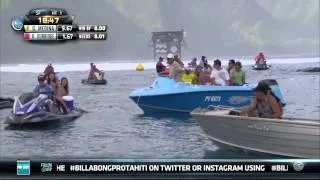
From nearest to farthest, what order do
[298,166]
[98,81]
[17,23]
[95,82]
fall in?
[298,166] < [17,23] < [95,82] < [98,81]

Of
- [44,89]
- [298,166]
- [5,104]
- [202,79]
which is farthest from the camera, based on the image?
[5,104]

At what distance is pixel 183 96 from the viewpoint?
1255 centimetres

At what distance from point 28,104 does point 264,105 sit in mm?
6282

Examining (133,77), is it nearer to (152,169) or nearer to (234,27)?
(234,27)

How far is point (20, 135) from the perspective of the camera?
10.2 m

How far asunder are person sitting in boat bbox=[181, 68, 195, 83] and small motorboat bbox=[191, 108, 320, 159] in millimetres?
5376

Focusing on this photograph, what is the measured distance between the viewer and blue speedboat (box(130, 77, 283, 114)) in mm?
11648

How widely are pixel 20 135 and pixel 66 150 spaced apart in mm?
2972

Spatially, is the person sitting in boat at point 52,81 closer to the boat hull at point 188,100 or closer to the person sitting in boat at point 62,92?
→ the person sitting in boat at point 62,92

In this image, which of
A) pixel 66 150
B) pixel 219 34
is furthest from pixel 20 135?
pixel 219 34

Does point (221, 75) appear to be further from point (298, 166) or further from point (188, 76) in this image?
point (298, 166)

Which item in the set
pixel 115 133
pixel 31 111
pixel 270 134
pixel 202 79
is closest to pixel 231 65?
pixel 202 79

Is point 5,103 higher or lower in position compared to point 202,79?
lower

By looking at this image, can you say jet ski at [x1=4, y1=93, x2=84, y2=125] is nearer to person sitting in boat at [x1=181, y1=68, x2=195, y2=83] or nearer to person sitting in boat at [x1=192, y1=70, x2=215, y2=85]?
person sitting in boat at [x1=181, y1=68, x2=195, y2=83]
